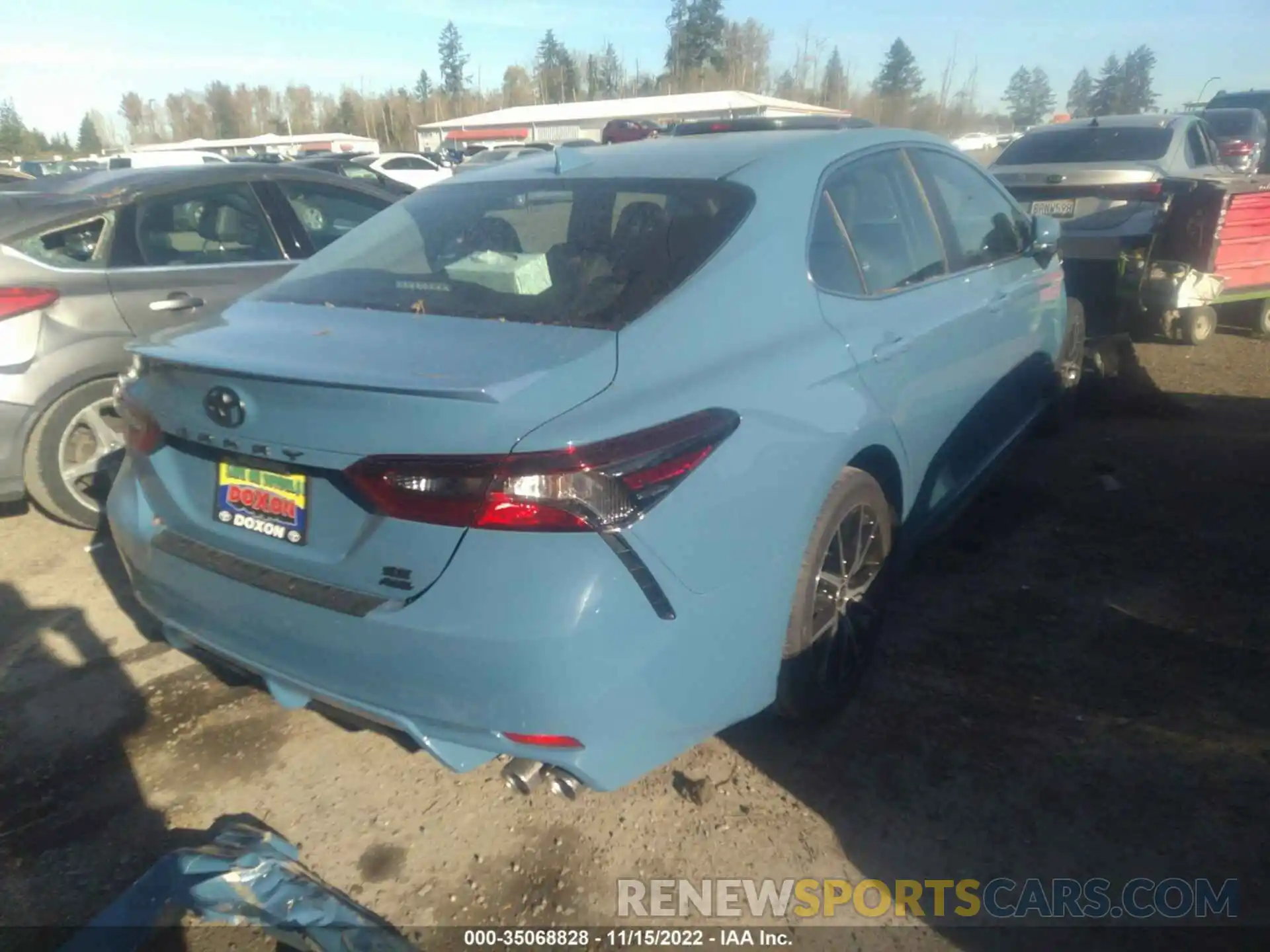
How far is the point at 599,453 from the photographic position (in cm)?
199

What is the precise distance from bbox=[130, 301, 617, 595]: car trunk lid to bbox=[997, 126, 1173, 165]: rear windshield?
776 cm

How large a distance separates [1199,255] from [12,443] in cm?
735

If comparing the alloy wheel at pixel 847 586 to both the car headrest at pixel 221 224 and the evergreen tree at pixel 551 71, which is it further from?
the evergreen tree at pixel 551 71

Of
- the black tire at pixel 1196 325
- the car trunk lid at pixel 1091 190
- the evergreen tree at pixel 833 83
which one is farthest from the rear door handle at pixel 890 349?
the evergreen tree at pixel 833 83

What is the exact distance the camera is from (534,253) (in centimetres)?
285

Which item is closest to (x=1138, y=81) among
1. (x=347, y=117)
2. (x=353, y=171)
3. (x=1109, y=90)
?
(x=1109, y=90)

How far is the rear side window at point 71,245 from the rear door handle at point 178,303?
11.6 inches

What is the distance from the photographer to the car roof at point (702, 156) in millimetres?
2943

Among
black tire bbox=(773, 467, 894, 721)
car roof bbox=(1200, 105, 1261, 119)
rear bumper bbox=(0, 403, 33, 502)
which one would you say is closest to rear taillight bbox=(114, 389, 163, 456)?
black tire bbox=(773, 467, 894, 721)

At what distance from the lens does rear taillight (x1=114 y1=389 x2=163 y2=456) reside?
258 centimetres

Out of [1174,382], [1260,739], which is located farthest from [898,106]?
[1260,739]

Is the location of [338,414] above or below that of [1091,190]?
above

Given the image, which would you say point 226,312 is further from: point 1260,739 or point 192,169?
point 1260,739

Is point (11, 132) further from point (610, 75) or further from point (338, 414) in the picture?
point (338, 414)
